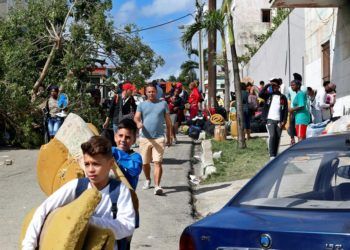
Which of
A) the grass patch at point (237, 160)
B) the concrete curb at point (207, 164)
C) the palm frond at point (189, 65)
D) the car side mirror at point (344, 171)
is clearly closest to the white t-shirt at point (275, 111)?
the grass patch at point (237, 160)

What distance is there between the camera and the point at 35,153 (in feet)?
48.7

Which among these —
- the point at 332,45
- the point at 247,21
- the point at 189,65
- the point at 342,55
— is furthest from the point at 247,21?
the point at 342,55

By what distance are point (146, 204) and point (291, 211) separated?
514cm

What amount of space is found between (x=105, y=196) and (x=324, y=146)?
1.73 m

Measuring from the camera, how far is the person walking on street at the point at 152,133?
959cm

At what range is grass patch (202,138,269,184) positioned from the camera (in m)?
11.1

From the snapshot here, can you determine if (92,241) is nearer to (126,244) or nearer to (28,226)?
(28,226)

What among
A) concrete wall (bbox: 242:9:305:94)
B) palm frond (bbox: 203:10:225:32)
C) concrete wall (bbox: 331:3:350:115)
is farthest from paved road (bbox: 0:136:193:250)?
concrete wall (bbox: 242:9:305:94)

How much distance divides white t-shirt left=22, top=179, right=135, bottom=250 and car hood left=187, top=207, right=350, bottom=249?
465 mm

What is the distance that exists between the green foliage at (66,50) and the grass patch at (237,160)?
355 cm

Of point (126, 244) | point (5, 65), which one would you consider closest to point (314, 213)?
point (126, 244)

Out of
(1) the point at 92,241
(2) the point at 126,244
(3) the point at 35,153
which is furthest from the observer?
(3) the point at 35,153

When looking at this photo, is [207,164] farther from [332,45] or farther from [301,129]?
[332,45]

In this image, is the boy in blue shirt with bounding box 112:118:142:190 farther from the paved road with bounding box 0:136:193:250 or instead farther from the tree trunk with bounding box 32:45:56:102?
the tree trunk with bounding box 32:45:56:102
